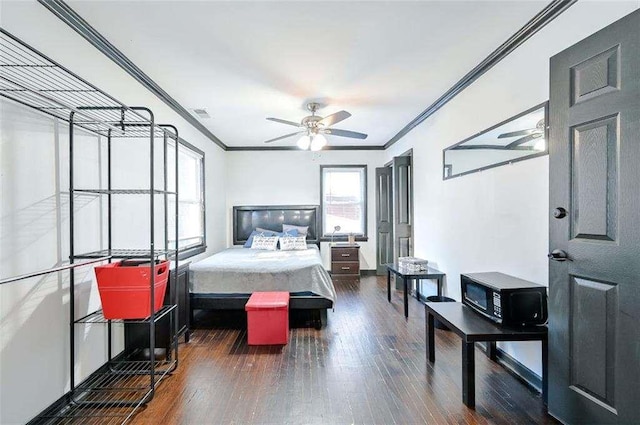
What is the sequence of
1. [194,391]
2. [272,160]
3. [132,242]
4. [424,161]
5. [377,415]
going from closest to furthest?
[377,415]
[194,391]
[132,242]
[424,161]
[272,160]

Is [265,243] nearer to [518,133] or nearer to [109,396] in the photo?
[109,396]

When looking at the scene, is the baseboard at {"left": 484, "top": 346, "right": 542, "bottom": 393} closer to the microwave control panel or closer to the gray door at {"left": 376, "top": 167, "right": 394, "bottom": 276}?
the microwave control panel

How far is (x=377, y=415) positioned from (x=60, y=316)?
2174 millimetres

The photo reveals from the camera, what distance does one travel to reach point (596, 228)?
1581 mm

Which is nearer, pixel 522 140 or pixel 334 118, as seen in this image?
pixel 522 140

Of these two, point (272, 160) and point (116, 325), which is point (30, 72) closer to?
point (116, 325)

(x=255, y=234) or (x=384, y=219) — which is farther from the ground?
(x=384, y=219)

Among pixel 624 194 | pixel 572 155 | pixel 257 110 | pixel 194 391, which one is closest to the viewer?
pixel 624 194

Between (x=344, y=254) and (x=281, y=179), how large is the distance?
6.66 ft

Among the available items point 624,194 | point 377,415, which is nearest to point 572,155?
point 624,194

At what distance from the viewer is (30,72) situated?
6.01 ft

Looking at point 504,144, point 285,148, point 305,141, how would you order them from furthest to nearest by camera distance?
point 285,148 → point 305,141 → point 504,144

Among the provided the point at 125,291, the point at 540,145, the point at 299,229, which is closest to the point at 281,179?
the point at 299,229

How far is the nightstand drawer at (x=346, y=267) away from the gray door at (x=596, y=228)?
13.5 feet
